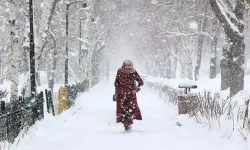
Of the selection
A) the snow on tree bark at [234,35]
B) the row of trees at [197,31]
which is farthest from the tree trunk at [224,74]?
the snow on tree bark at [234,35]

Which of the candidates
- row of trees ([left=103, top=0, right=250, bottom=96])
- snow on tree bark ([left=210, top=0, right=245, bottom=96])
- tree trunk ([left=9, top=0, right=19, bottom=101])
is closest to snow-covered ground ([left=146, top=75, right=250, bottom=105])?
snow on tree bark ([left=210, top=0, right=245, bottom=96])

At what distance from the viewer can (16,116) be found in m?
9.66

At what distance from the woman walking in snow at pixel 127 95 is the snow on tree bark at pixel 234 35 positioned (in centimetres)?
504

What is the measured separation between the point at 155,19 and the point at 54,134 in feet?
A: 108

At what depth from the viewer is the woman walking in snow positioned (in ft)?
37.3

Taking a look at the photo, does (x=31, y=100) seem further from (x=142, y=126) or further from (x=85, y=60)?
Answer: (x=85, y=60)

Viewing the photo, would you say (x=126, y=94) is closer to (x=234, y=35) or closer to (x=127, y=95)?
(x=127, y=95)

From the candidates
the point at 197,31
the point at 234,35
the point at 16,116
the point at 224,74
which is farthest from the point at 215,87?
the point at 16,116

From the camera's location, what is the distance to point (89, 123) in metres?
14.1

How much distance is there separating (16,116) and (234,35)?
331 inches

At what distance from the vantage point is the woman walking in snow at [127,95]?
11.4 metres

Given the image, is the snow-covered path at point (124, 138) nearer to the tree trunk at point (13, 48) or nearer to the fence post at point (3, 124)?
the fence post at point (3, 124)

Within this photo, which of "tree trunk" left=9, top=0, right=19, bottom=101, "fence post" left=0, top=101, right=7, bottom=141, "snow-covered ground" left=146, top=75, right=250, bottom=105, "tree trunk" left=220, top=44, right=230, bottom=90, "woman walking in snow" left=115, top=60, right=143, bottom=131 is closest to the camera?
"fence post" left=0, top=101, right=7, bottom=141

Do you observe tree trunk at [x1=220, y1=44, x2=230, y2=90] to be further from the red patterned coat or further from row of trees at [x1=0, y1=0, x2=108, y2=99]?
the red patterned coat
